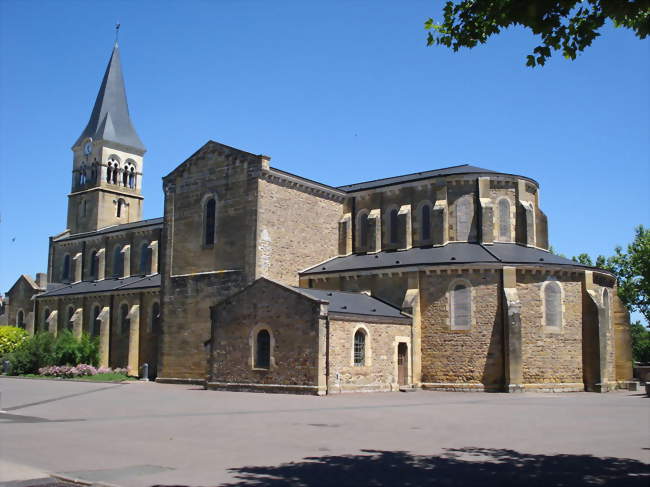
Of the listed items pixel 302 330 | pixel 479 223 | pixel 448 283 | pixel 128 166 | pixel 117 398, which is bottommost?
pixel 117 398

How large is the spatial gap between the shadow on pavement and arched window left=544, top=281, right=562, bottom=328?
2332 cm

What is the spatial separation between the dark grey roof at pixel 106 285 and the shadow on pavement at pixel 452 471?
39.5 meters

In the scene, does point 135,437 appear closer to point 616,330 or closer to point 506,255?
point 506,255

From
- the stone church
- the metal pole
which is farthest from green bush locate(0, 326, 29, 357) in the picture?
the metal pole

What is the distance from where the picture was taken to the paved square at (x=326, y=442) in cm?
1115

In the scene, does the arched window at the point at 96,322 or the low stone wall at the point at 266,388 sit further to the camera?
the arched window at the point at 96,322

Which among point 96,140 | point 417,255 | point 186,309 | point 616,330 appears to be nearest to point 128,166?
point 96,140

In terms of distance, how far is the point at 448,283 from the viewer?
119 ft

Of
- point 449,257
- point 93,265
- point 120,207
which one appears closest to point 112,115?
point 120,207

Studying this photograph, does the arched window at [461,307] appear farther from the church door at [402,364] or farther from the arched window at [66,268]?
the arched window at [66,268]

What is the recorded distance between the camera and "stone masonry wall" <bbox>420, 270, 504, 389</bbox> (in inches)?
1373

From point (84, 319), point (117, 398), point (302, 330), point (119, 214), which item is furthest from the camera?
point (119, 214)

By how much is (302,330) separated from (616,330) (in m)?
18.9

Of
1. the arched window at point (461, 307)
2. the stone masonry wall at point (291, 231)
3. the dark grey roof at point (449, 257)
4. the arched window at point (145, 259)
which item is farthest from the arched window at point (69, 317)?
the arched window at point (461, 307)
